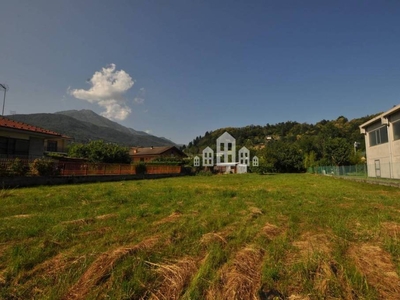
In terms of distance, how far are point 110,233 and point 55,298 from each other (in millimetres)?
2306

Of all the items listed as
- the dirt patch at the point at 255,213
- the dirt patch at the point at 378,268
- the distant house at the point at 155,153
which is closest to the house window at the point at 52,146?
the distant house at the point at 155,153

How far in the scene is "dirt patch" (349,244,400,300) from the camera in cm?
278

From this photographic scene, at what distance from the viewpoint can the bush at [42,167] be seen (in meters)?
14.6

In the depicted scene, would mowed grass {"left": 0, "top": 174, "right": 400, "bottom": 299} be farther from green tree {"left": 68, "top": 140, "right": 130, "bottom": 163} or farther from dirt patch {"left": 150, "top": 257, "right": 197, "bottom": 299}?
green tree {"left": 68, "top": 140, "right": 130, "bottom": 163}

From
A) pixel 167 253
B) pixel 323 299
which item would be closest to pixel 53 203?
pixel 167 253

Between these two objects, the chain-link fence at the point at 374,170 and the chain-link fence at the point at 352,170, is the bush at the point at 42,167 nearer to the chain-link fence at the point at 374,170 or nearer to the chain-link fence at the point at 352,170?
the chain-link fence at the point at 374,170

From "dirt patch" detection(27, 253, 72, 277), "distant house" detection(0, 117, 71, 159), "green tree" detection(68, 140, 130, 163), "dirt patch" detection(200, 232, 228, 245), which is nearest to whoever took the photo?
"dirt patch" detection(27, 253, 72, 277)

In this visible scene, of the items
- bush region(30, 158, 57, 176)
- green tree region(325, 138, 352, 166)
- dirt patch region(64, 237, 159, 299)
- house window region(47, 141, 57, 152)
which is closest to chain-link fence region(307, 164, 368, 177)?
green tree region(325, 138, 352, 166)

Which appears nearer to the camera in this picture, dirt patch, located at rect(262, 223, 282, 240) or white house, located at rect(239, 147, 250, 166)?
dirt patch, located at rect(262, 223, 282, 240)

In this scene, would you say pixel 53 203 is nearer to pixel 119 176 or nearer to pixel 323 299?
pixel 323 299

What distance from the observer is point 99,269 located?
10.0ft

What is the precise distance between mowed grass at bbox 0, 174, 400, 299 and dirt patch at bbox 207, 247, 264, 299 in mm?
13

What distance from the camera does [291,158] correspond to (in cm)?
5450

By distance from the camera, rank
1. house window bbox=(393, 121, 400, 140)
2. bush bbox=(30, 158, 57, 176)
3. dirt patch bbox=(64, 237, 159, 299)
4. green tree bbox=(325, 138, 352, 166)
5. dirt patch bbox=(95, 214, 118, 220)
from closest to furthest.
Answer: dirt patch bbox=(64, 237, 159, 299) → dirt patch bbox=(95, 214, 118, 220) → bush bbox=(30, 158, 57, 176) → house window bbox=(393, 121, 400, 140) → green tree bbox=(325, 138, 352, 166)
